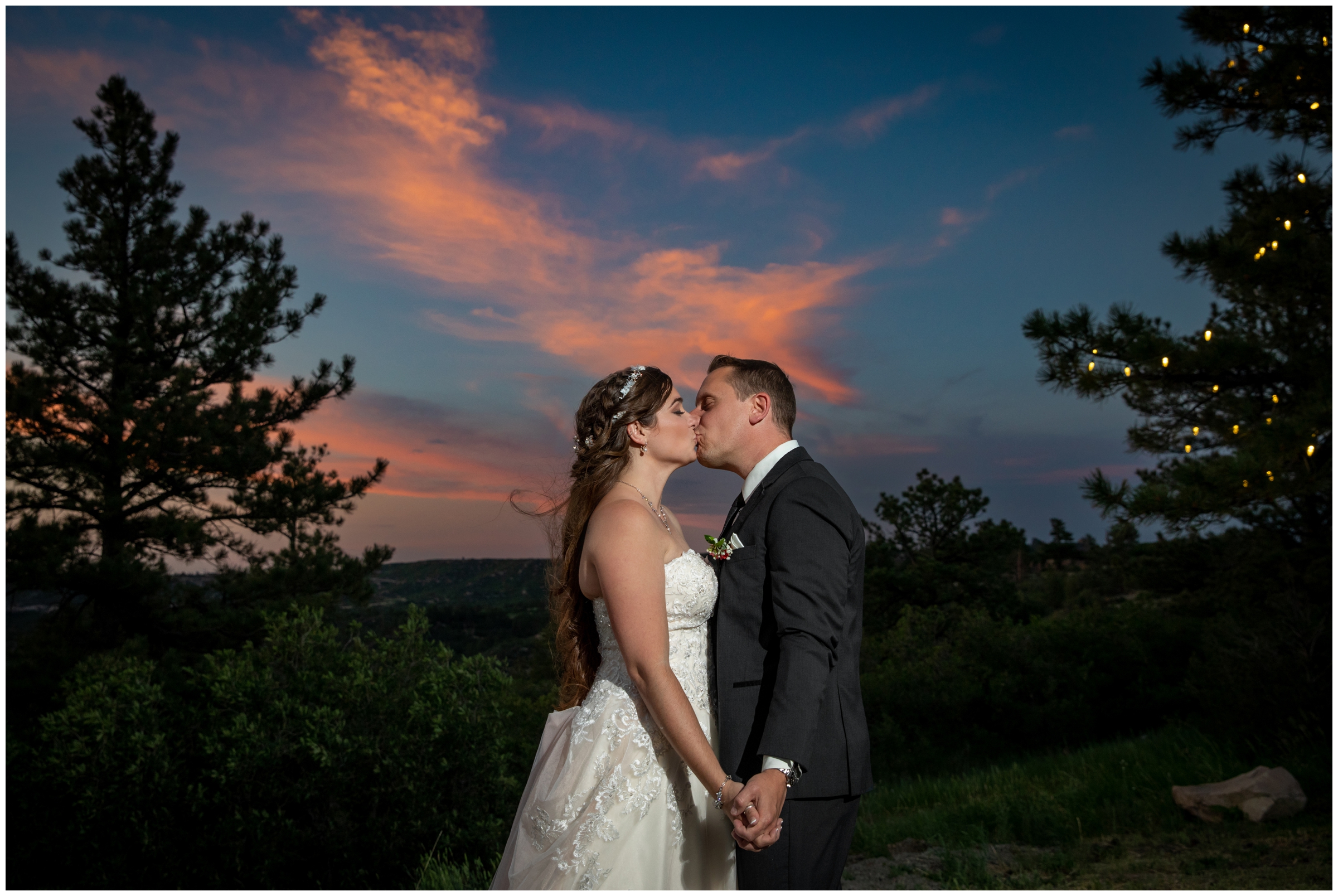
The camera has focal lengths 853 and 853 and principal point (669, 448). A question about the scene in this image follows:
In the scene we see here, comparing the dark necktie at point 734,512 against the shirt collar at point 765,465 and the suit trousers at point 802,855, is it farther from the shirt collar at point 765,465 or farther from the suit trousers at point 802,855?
the suit trousers at point 802,855

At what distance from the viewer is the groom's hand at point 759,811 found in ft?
8.05

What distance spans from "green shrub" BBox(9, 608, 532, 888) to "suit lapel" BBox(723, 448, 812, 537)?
18.4 ft

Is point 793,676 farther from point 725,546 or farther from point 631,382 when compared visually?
point 631,382

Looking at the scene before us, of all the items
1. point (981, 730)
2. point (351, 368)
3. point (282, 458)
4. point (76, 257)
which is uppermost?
point (76, 257)

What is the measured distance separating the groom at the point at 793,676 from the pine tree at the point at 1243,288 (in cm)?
593

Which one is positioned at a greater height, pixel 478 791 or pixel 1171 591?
pixel 1171 591

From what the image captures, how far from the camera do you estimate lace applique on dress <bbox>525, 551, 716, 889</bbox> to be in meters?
2.81

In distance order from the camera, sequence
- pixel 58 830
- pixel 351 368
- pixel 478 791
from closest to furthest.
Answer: pixel 478 791 → pixel 58 830 → pixel 351 368

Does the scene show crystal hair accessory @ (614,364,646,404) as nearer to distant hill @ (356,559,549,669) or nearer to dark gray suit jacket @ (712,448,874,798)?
dark gray suit jacket @ (712,448,874,798)

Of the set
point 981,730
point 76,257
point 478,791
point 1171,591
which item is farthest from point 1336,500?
point 76,257

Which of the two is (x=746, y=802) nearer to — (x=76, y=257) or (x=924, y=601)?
(x=76, y=257)

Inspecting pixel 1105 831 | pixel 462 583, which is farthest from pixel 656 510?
pixel 462 583

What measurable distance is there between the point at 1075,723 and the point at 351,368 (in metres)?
13.3

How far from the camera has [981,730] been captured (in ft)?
44.2
